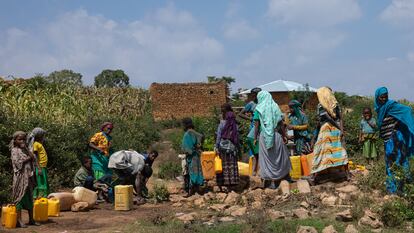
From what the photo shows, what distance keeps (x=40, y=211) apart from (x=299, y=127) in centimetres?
523

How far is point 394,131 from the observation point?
7559mm

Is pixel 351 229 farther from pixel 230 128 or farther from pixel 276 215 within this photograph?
pixel 230 128

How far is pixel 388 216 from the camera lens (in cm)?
596

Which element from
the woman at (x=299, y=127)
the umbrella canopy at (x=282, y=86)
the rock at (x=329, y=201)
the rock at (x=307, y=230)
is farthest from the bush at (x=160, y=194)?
the umbrella canopy at (x=282, y=86)

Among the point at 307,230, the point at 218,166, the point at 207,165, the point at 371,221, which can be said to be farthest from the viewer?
the point at 207,165

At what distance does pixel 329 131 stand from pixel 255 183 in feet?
5.92

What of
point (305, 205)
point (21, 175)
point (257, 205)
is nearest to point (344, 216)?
point (305, 205)

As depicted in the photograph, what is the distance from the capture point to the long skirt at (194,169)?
966 centimetres

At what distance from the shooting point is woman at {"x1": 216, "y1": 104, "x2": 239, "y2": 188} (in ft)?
31.7

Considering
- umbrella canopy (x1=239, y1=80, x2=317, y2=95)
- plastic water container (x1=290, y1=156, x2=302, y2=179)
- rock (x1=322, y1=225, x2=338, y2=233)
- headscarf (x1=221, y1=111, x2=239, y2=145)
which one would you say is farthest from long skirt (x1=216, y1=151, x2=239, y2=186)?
umbrella canopy (x1=239, y1=80, x2=317, y2=95)

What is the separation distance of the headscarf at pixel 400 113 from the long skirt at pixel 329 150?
1497 millimetres

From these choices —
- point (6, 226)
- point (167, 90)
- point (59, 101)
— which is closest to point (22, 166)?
point (6, 226)

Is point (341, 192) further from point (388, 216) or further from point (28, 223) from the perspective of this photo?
point (28, 223)

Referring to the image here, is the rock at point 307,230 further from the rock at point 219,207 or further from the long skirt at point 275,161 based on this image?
the long skirt at point 275,161
